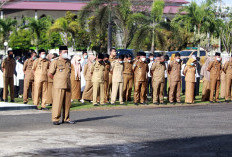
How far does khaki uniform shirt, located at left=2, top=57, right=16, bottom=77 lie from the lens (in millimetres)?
21047

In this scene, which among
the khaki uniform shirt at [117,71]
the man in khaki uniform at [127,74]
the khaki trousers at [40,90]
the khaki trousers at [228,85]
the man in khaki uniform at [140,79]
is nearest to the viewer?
the khaki trousers at [40,90]

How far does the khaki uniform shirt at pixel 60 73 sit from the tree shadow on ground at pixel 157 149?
3.98 meters

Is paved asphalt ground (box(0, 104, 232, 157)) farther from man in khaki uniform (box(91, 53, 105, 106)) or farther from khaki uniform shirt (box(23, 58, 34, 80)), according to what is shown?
khaki uniform shirt (box(23, 58, 34, 80))

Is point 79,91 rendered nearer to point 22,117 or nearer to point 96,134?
point 22,117

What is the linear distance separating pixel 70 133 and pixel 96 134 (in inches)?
23.0

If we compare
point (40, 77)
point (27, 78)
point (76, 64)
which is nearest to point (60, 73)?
point (40, 77)

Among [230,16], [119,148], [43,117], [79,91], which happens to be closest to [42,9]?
[230,16]

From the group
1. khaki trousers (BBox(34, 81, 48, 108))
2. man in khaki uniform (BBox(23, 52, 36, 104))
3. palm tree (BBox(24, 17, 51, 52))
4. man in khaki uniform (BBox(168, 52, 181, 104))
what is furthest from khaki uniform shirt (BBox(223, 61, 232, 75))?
palm tree (BBox(24, 17, 51, 52))

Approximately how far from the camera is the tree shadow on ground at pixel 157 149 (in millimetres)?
9297

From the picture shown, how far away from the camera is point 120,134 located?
464 inches

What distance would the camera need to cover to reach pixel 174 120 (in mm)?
14711

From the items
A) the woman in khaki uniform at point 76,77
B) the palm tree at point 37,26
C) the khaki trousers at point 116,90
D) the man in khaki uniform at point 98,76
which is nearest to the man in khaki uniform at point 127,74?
the khaki trousers at point 116,90

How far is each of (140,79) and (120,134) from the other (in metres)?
9.14

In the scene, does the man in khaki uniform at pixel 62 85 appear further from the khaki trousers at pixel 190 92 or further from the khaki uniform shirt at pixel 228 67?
the khaki uniform shirt at pixel 228 67
